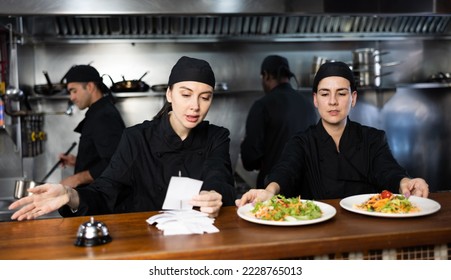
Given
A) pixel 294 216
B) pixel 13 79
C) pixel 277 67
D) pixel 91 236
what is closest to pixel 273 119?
pixel 277 67

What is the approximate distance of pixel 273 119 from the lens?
14.7 ft

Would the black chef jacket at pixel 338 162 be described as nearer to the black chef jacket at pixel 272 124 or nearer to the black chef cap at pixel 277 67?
the black chef jacket at pixel 272 124

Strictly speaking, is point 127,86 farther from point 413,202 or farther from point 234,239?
point 234,239

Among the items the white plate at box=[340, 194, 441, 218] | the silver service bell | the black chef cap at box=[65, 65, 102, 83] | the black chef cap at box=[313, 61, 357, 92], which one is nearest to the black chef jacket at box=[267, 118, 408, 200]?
the black chef cap at box=[313, 61, 357, 92]

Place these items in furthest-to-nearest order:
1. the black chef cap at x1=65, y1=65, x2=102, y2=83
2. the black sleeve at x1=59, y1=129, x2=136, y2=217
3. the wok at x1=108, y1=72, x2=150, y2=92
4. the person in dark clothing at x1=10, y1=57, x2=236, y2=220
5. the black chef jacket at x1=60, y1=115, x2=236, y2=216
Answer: the wok at x1=108, y1=72, x2=150, y2=92 → the black chef cap at x1=65, y1=65, x2=102, y2=83 → the black chef jacket at x1=60, y1=115, x2=236, y2=216 → the person in dark clothing at x1=10, y1=57, x2=236, y2=220 → the black sleeve at x1=59, y1=129, x2=136, y2=217

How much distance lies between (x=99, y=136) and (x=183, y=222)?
2064 mm

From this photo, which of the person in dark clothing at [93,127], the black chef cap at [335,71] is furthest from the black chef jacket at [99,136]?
the black chef cap at [335,71]

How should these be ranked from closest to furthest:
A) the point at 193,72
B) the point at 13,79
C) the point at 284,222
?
the point at 284,222 → the point at 193,72 → the point at 13,79

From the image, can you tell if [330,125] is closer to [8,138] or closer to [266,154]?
[266,154]

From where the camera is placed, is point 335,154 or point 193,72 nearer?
point 193,72

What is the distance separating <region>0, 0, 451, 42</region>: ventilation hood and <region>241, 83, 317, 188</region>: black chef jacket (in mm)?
696

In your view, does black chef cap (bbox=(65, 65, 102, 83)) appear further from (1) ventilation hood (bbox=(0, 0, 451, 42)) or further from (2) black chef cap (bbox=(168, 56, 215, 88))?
(2) black chef cap (bbox=(168, 56, 215, 88))

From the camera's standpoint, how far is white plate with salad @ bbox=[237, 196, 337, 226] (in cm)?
188

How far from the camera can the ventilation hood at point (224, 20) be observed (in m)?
3.90
